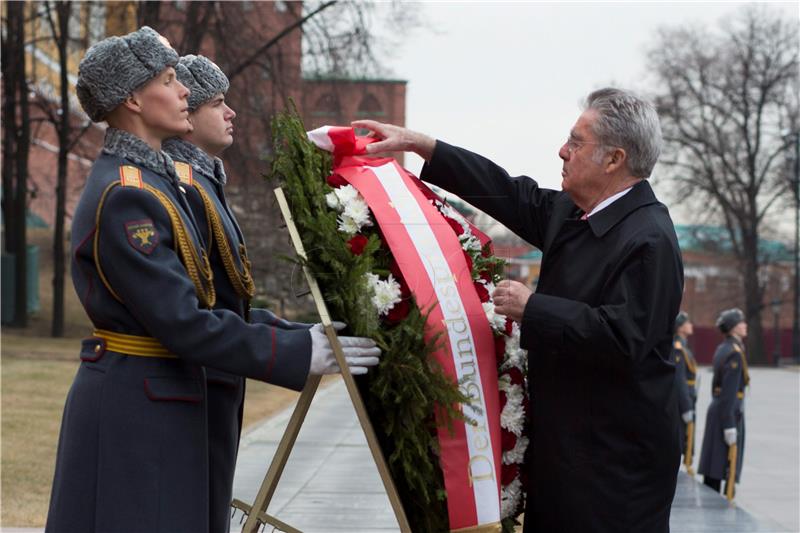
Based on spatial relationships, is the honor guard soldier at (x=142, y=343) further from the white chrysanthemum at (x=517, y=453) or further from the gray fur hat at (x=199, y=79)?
the white chrysanthemum at (x=517, y=453)

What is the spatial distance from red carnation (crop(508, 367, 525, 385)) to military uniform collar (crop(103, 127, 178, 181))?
51.0 inches

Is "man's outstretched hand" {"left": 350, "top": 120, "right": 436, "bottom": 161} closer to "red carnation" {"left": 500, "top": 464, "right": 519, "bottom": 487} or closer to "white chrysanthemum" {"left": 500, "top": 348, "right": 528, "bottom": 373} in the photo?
"white chrysanthemum" {"left": 500, "top": 348, "right": 528, "bottom": 373}

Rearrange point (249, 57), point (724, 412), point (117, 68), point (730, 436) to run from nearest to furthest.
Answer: point (117, 68) → point (730, 436) → point (724, 412) → point (249, 57)

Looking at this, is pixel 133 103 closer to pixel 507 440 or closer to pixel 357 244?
pixel 357 244

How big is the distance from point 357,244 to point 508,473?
929mm

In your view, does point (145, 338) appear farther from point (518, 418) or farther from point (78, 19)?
point (78, 19)

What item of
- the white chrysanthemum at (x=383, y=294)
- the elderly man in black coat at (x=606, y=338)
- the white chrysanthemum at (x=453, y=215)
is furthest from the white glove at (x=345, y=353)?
the white chrysanthemum at (x=453, y=215)

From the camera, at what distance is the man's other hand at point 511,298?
3.54m

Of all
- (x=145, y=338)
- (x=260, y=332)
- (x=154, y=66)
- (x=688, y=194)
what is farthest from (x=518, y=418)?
(x=688, y=194)

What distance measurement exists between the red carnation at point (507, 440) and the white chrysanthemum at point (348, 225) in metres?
0.82

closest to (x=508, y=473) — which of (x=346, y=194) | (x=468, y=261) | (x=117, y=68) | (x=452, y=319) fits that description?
(x=452, y=319)

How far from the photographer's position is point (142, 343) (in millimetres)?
3209

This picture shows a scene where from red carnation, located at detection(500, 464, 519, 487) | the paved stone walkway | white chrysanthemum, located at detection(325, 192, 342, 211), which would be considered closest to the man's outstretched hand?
white chrysanthemum, located at detection(325, 192, 342, 211)

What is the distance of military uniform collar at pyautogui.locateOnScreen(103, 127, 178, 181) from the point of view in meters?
3.31
